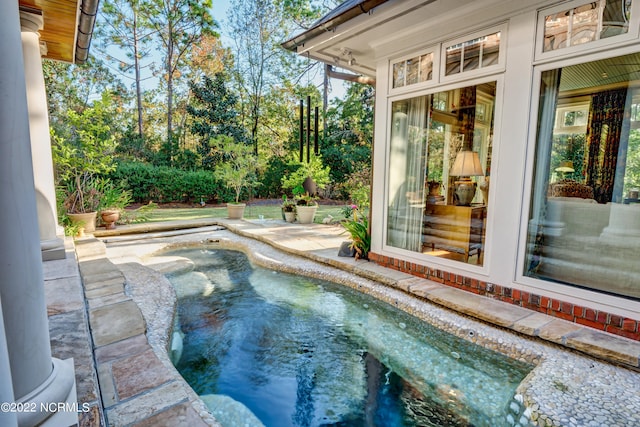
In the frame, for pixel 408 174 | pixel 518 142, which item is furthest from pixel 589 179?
pixel 408 174

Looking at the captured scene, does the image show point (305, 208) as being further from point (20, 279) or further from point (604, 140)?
point (20, 279)

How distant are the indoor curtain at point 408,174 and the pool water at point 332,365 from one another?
3.34 ft

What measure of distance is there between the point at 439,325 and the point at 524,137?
201 centimetres

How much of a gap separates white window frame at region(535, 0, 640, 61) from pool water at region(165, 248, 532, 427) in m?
2.67

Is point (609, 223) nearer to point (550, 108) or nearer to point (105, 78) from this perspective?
point (550, 108)

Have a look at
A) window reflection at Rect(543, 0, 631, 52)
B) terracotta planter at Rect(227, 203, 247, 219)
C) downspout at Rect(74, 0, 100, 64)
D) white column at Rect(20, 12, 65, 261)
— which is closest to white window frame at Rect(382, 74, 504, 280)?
window reflection at Rect(543, 0, 631, 52)

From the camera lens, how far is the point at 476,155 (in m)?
4.19

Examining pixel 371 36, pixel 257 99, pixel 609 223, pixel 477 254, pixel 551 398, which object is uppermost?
pixel 257 99

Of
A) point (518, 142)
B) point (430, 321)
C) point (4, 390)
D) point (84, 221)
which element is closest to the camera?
point (4, 390)

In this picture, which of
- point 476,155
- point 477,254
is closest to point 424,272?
point 477,254

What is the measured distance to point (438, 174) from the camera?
14.6 ft

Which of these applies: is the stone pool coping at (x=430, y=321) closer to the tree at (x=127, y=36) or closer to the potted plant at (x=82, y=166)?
the potted plant at (x=82, y=166)

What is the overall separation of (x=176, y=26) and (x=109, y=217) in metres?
14.0

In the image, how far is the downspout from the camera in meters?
3.40
